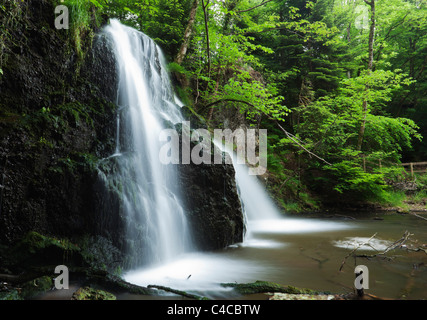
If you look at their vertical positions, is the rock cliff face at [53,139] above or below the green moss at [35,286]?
above

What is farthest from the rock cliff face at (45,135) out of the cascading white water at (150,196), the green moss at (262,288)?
the green moss at (262,288)

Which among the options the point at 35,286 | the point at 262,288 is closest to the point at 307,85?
the point at 262,288

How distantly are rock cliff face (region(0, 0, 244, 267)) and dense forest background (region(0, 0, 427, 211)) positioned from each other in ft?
2.46

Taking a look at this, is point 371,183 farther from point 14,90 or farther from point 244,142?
point 14,90

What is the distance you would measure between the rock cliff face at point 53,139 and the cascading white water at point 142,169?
0.93 ft

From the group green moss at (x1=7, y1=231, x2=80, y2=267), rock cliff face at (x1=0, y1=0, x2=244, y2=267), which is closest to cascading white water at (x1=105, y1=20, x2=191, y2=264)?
rock cliff face at (x1=0, y1=0, x2=244, y2=267)

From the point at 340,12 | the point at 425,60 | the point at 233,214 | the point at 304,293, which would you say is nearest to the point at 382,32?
the point at 425,60

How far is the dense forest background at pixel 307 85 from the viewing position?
8.96 m

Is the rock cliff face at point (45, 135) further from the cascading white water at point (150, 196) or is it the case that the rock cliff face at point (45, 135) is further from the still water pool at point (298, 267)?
the still water pool at point (298, 267)

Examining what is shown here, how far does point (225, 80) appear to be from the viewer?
12.1 meters

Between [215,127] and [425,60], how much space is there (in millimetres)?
14923

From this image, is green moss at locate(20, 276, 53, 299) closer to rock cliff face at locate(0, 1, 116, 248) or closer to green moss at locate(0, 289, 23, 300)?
green moss at locate(0, 289, 23, 300)

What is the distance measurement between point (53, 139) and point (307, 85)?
13.7 metres
